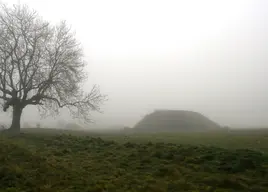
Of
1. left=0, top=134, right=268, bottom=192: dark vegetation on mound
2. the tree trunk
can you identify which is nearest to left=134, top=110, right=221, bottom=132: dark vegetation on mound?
the tree trunk

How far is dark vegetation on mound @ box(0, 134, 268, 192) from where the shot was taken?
375 inches

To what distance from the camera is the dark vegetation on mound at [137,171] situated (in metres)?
9.52

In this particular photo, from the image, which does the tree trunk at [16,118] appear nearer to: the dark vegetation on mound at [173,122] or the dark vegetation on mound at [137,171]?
the dark vegetation on mound at [137,171]

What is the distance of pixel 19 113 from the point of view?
99.6ft

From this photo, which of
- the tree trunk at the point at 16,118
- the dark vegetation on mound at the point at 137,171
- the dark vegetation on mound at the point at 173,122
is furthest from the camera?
the dark vegetation on mound at the point at 173,122

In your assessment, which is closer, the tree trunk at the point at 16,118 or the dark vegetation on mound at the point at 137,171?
the dark vegetation on mound at the point at 137,171

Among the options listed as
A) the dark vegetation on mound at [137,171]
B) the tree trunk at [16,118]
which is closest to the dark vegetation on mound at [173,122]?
the tree trunk at [16,118]

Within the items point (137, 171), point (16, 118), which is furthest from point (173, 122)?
point (137, 171)

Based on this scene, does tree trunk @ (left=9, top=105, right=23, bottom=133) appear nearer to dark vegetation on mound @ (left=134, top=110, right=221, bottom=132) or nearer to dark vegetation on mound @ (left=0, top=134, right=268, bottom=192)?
dark vegetation on mound @ (left=0, top=134, right=268, bottom=192)

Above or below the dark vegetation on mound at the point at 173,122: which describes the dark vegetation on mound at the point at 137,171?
below

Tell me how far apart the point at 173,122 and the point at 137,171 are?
123ft

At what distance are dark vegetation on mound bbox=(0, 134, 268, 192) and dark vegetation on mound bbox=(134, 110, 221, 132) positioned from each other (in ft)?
97.8

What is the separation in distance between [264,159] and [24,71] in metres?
25.8

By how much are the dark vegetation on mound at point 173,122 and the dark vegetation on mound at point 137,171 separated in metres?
29.8
